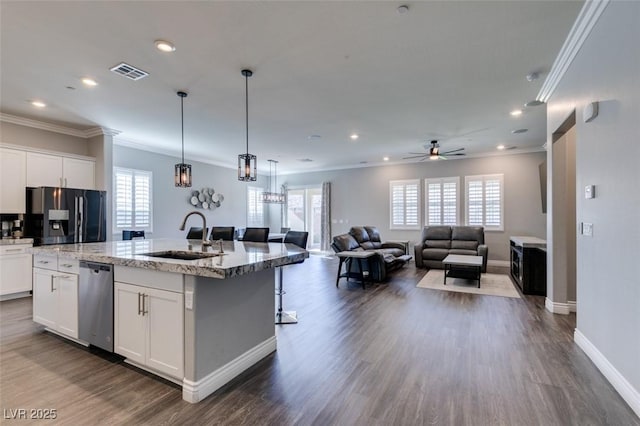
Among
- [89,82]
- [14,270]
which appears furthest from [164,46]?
[14,270]

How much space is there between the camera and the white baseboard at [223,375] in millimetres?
2094

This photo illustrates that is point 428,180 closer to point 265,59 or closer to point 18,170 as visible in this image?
point 265,59

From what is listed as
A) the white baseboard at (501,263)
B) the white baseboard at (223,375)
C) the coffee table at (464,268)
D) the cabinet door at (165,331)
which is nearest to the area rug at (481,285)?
the coffee table at (464,268)

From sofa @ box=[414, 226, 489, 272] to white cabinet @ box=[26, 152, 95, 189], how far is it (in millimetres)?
7096

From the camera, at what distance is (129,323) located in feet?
8.12

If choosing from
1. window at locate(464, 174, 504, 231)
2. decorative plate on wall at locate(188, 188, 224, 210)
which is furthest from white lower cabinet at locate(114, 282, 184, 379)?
window at locate(464, 174, 504, 231)

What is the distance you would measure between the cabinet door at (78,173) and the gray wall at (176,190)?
0.78 m

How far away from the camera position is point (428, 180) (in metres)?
8.54

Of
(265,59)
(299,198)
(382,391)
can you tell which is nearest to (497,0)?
Answer: (265,59)

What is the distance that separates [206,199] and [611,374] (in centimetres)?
833

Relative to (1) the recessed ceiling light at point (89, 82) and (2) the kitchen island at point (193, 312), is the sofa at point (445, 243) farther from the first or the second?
(1) the recessed ceiling light at point (89, 82)

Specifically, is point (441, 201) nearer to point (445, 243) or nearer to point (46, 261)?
point (445, 243)

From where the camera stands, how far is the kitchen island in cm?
210

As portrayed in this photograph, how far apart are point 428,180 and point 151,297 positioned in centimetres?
778
